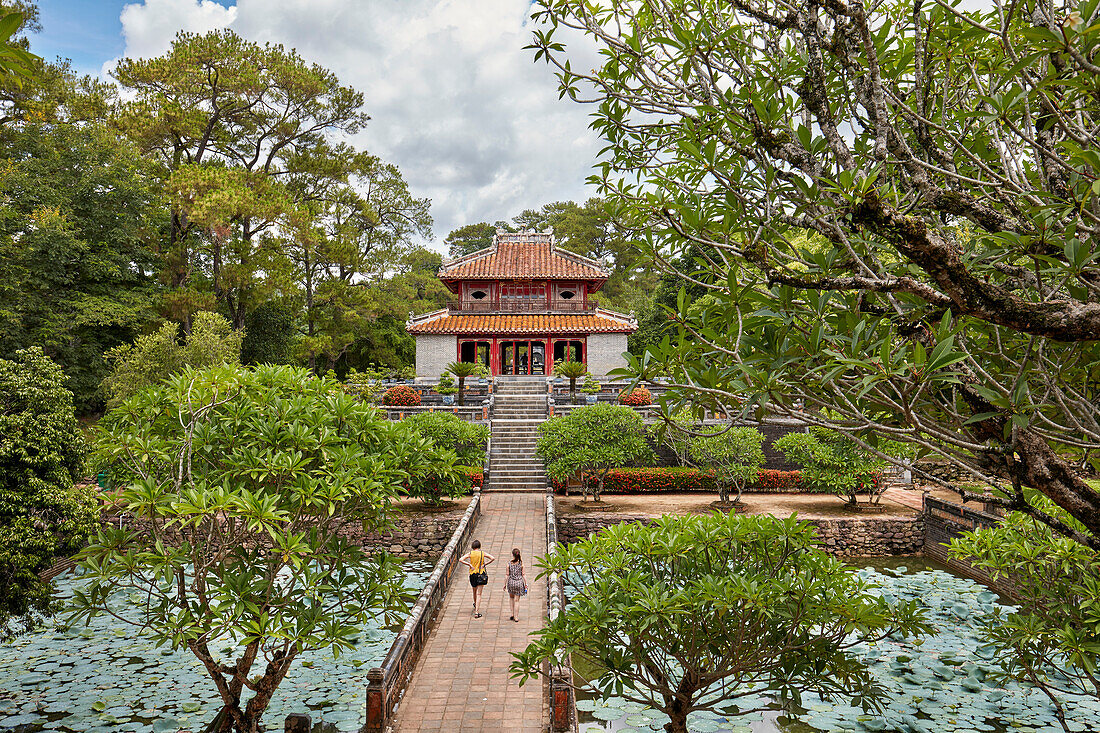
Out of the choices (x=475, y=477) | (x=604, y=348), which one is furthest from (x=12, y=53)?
(x=604, y=348)

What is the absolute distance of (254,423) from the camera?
4715mm

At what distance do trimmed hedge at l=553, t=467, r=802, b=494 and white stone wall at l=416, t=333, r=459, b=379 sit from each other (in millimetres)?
9690

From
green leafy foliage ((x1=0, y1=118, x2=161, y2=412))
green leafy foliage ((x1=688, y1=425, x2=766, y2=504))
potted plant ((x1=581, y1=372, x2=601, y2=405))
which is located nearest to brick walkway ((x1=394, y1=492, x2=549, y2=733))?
green leafy foliage ((x1=688, y1=425, x2=766, y2=504))

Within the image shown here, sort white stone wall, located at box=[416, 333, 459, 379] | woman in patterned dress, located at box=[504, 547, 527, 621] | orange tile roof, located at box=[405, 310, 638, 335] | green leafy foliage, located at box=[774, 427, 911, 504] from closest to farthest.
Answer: woman in patterned dress, located at box=[504, 547, 527, 621] < green leafy foliage, located at box=[774, 427, 911, 504] < orange tile roof, located at box=[405, 310, 638, 335] < white stone wall, located at box=[416, 333, 459, 379]

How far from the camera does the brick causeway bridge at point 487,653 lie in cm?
535

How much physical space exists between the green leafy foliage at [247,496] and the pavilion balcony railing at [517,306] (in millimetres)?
19178

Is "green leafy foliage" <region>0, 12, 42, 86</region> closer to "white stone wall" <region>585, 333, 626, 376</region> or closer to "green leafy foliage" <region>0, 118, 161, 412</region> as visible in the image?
"green leafy foliage" <region>0, 118, 161, 412</region>

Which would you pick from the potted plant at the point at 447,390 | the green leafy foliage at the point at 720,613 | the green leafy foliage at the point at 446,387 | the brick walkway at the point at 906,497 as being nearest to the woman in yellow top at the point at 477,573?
the green leafy foliage at the point at 720,613

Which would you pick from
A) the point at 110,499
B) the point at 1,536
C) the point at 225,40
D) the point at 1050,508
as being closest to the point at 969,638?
the point at 1050,508

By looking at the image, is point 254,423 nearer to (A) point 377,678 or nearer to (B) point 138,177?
(A) point 377,678

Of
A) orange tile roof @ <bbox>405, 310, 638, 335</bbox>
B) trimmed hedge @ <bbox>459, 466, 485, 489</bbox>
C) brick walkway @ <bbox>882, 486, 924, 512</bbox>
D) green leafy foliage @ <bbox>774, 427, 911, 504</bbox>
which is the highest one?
orange tile roof @ <bbox>405, 310, 638, 335</bbox>

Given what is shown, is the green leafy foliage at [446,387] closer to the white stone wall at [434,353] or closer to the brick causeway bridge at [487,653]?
the white stone wall at [434,353]

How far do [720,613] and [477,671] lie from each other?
3.32 metres

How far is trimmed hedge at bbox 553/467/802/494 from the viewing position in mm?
15188
